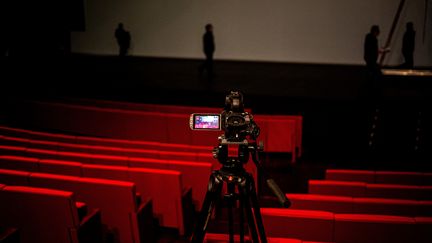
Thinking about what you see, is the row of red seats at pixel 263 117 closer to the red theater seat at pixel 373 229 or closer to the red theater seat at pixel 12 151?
the red theater seat at pixel 12 151

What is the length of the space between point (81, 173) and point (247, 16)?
25.5 feet

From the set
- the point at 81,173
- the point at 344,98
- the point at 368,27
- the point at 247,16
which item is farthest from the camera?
the point at 247,16

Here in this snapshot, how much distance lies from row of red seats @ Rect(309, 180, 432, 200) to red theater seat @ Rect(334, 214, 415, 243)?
0.71 meters

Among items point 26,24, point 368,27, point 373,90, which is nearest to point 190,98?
point 373,90

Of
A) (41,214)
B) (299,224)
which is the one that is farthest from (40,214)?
(299,224)

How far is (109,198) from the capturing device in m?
3.00

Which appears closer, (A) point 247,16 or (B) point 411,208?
(B) point 411,208

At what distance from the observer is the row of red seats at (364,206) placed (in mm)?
2840

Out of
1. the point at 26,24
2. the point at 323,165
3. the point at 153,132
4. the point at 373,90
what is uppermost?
the point at 26,24

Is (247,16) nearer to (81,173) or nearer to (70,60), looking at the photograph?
(70,60)

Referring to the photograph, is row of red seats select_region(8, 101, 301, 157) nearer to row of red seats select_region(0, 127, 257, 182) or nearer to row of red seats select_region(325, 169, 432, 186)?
row of red seats select_region(0, 127, 257, 182)

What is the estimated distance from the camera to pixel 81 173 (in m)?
3.42

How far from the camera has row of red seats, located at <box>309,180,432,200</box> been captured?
3.23 meters

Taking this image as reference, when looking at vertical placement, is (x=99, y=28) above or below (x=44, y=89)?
above
